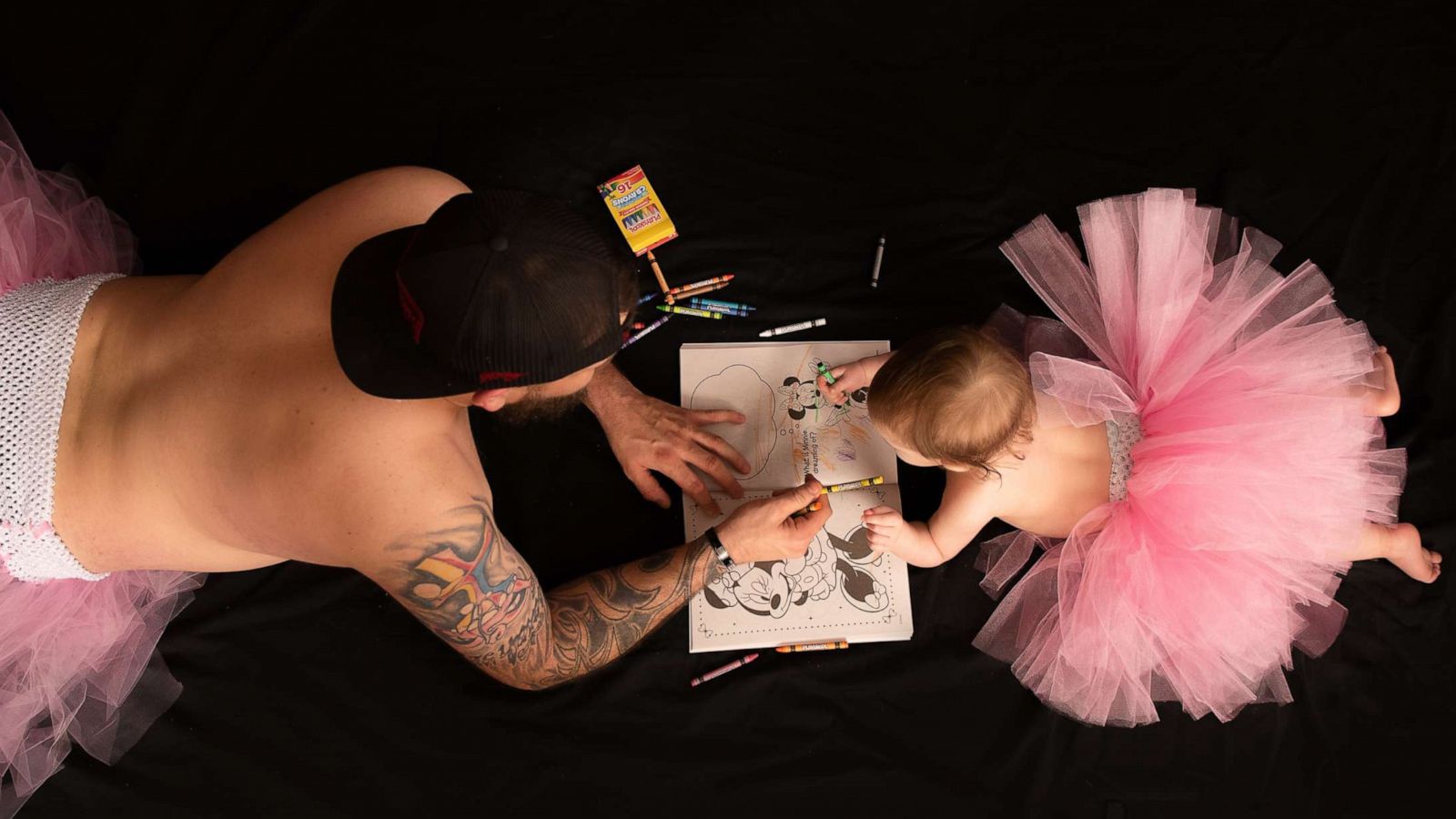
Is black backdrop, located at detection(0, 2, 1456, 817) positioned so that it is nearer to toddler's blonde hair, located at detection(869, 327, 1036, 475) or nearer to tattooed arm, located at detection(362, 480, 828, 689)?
tattooed arm, located at detection(362, 480, 828, 689)

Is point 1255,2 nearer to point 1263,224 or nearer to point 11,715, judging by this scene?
point 1263,224

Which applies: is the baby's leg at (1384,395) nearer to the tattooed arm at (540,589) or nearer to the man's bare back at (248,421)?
the tattooed arm at (540,589)

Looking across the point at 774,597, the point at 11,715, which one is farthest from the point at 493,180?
the point at 11,715

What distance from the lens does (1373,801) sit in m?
1.47

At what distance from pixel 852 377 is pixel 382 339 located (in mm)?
817

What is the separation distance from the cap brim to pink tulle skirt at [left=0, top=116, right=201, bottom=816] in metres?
0.61

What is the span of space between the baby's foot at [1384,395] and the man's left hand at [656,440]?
3.44ft

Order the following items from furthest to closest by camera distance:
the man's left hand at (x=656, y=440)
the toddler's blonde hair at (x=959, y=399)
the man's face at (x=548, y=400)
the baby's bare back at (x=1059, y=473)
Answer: the man's left hand at (x=656, y=440)
the baby's bare back at (x=1059, y=473)
the toddler's blonde hair at (x=959, y=399)
the man's face at (x=548, y=400)

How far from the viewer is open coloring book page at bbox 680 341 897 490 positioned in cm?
153

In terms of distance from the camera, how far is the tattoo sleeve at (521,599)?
41.6 inches

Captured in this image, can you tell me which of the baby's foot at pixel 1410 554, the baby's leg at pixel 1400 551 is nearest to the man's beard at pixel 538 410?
the baby's leg at pixel 1400 551

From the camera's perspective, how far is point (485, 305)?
862mm

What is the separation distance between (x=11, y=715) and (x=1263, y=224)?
7.24 feet

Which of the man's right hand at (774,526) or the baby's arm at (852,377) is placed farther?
the baby's arm at (852,377)
